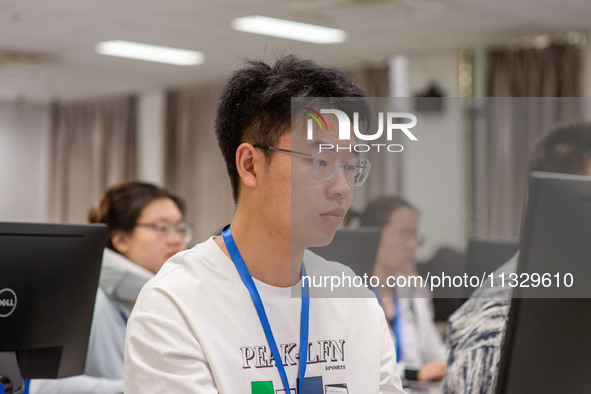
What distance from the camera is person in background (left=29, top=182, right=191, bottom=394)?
2326mm

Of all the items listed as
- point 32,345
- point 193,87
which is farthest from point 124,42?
point 32,345

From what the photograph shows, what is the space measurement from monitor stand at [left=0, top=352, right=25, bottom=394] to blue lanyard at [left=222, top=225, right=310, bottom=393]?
58cm

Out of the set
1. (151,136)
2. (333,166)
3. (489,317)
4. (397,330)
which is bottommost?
(397,330)

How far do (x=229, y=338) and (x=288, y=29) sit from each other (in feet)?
15.7

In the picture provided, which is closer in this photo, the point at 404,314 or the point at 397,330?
the point at 397,330

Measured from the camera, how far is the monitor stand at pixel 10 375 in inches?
62.1

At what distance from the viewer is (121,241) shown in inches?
108

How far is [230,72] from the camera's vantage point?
1531 mm

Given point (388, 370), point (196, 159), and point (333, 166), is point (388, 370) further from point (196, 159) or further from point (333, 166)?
point (196, 159)

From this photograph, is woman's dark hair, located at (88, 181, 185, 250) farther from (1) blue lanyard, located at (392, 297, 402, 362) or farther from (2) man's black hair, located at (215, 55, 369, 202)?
(2) man's black hair, located at (215, 55, 369, 202)

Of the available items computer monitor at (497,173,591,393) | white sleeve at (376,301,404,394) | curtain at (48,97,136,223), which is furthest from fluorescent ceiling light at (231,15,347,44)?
computer monitor at (497,173,591,393)

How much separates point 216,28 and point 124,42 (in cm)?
101

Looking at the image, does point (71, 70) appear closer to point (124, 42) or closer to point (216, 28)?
point (124, 42)

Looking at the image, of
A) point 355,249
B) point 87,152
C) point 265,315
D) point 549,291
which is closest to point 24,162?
point 87,152
